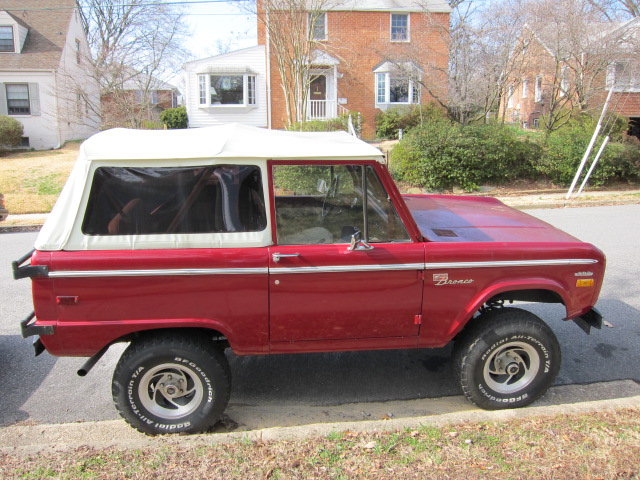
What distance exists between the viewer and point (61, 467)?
9.67ft

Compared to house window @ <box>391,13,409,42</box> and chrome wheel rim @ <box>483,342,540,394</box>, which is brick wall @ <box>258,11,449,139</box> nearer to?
house window @ <box>391,13,409,42</box>

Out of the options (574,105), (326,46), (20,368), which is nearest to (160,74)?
(326,46)

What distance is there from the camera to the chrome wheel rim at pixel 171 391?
3.36 metres

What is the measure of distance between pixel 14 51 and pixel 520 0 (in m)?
24.4

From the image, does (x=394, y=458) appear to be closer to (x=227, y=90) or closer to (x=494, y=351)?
(x=494, y=351)

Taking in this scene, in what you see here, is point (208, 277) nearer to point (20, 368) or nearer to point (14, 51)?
point (20, 368)

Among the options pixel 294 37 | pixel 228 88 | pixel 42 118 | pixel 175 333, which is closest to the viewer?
pixel 175 333

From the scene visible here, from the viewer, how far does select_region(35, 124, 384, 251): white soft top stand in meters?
3.17

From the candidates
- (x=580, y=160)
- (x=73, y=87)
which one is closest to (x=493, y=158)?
(x=580, y=160)

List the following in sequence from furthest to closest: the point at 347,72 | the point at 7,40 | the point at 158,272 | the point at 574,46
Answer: the point at 7,40 < the point at 347,72 < the point at 574,46 < the point at 158,272

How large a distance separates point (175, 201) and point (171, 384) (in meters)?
1.19

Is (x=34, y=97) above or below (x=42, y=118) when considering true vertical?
above

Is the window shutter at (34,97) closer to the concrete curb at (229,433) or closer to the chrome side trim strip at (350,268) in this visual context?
the concrete curb at (229,433)

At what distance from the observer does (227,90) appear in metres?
27.7
